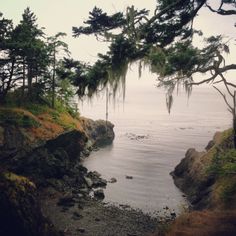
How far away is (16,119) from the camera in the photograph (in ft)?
111

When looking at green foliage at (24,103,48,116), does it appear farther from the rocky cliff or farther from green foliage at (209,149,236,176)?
green foliage at (209,149,236,176)

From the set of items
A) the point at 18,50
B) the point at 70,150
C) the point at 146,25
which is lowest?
the point at 70,150

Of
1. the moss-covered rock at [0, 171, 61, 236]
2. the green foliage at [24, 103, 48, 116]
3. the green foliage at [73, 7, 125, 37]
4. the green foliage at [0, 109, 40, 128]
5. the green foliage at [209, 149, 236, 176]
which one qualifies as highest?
the green foliage at [73, 7, 125, 37]

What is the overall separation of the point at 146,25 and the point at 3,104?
103ft

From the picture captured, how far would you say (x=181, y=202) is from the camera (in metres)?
31.5

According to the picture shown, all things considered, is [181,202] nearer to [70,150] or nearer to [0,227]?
[70,150]

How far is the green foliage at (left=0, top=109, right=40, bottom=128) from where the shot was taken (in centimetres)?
3312

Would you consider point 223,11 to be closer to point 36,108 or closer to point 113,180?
point 113,180

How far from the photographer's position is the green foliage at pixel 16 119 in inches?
1304

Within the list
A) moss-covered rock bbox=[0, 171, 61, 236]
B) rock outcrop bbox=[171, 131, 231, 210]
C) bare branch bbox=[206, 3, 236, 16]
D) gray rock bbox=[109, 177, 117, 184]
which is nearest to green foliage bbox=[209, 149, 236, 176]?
bare branch bbox=[206, 3, 236, 16]

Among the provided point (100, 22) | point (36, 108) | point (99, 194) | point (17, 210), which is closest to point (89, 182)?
point (99, 194)

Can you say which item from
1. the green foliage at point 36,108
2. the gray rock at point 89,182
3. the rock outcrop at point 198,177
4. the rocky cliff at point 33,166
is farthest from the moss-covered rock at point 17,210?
the green foliage at point 36,108

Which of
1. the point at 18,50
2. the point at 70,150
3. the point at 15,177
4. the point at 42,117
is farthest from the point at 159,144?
the point at 15,177

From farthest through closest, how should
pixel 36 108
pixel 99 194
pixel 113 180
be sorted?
1. pixel 36 108
2. pixel 113 180
3. pixel 99 194
